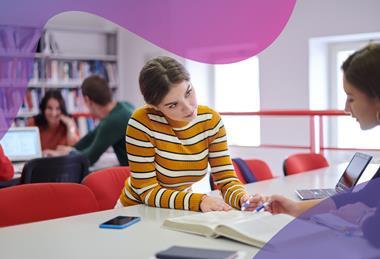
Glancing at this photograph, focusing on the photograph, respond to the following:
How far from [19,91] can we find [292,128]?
521cm

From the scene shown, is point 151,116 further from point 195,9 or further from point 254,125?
point 254,125

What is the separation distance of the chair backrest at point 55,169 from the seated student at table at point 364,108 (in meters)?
2.32

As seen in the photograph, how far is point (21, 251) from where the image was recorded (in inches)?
51.0

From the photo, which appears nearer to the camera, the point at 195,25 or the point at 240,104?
the point at 195,25

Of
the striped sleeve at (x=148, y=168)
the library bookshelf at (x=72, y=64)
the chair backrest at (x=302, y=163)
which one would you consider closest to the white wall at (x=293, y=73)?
the library bookshelf at (x=72, y=64)

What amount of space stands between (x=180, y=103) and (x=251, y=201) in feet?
1.23

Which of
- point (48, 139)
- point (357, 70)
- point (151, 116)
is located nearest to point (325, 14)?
point (48, 139)

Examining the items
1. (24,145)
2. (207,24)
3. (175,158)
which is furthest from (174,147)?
(24,145)

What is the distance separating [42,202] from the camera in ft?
6.10

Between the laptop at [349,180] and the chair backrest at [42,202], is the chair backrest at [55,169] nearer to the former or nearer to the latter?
the chair backrest at [42,202]

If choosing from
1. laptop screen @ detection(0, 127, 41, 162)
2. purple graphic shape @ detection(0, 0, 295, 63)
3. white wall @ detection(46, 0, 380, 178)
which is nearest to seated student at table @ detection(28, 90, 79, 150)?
laptop screen @ detection(0, 127, 41, 162)

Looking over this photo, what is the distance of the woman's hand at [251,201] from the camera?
159 cm

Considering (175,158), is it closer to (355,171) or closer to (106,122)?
(355,171)

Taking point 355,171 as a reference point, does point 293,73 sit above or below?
above
